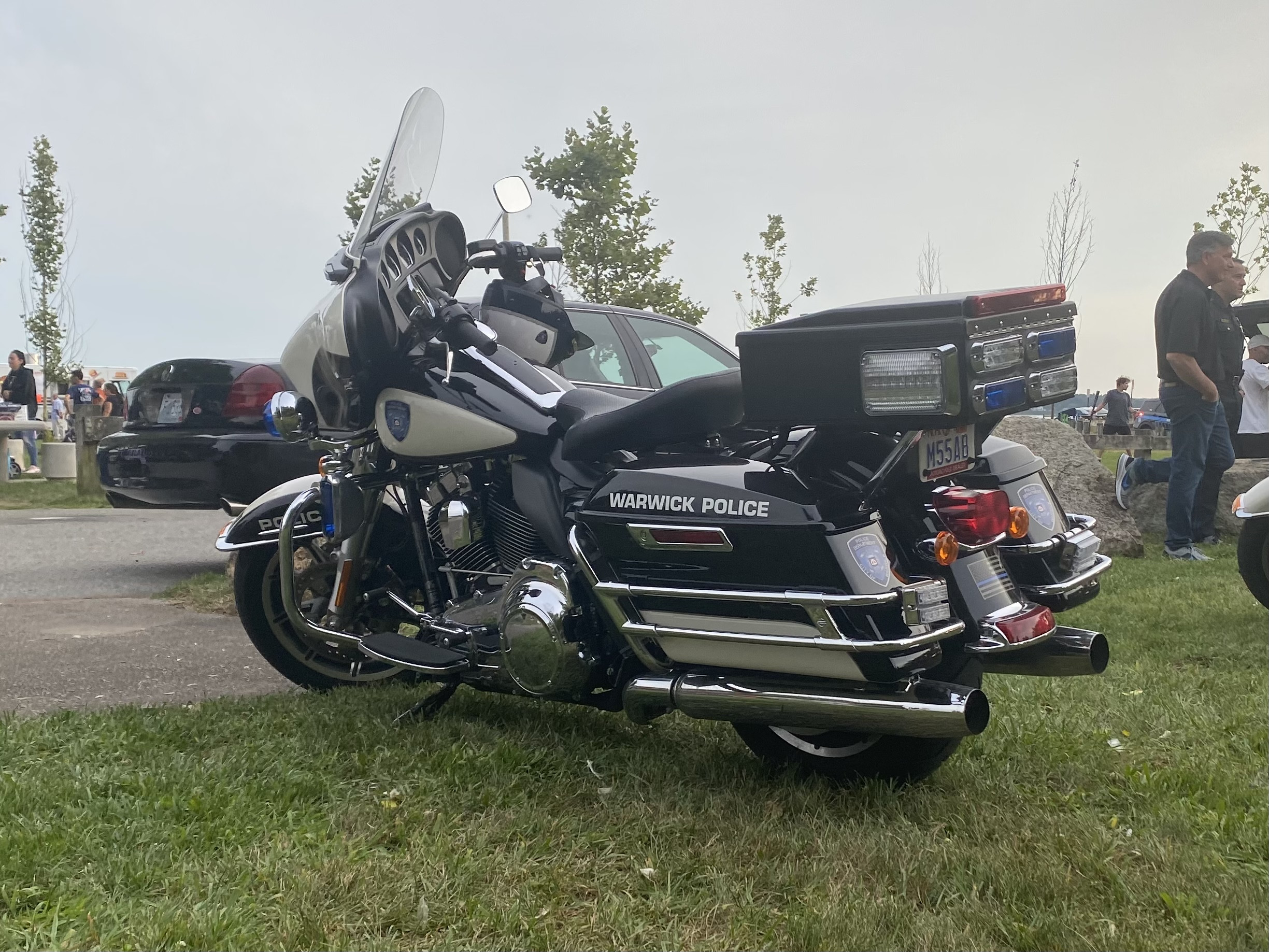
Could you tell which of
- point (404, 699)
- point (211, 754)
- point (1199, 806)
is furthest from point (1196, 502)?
point (211, 754)

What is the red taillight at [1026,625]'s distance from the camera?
2457 millimetres

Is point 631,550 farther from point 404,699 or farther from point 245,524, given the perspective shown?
point 245,524

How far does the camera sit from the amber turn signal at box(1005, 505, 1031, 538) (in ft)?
8.68

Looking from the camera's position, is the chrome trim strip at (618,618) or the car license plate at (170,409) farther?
the car license plate at (170,409)

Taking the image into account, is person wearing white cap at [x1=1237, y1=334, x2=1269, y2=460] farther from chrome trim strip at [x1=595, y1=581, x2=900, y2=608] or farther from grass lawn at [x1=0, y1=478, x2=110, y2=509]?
grass lawn at [x1=0, y1=478, x2=110, y2=509]

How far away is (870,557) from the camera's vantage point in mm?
2375

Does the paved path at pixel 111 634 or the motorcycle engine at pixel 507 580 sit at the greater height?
the motorcycle engine at pixel 507 580

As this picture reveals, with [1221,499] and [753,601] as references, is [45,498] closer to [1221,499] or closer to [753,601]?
[1221,499]

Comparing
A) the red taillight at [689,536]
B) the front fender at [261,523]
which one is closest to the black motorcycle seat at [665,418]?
the red taillight at [689,536]

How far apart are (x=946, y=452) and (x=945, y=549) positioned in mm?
251

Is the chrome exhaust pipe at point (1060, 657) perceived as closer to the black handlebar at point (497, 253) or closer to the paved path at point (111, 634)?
the black handlebar at point (497, 253)

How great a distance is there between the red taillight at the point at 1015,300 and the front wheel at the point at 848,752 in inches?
40.2

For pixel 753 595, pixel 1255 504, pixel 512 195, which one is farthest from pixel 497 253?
pixel 1255 504

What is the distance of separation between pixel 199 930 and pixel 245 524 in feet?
5.89
